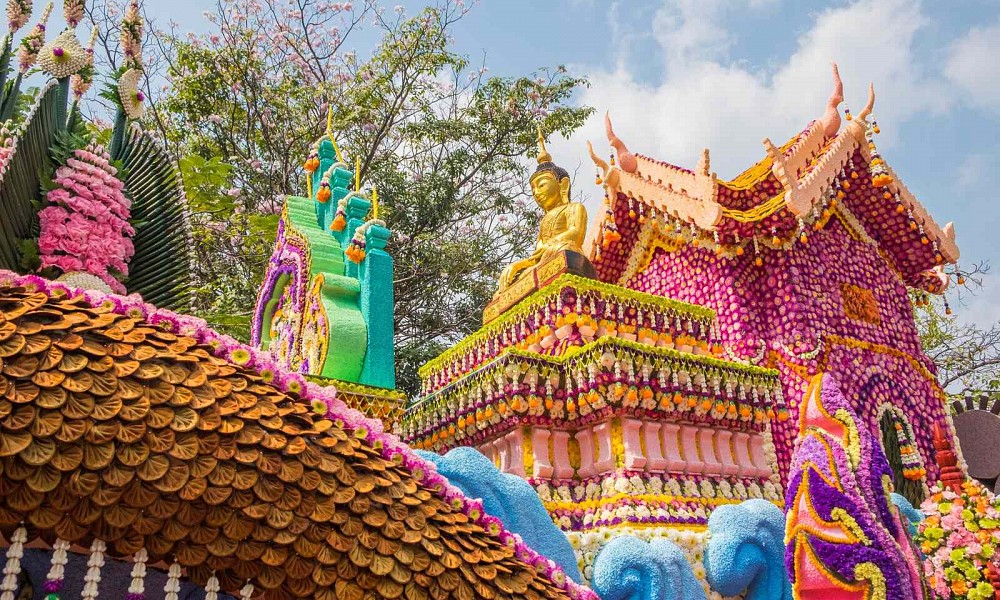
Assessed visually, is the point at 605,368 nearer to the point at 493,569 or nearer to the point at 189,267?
the point at 189,267

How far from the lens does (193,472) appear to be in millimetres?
1434

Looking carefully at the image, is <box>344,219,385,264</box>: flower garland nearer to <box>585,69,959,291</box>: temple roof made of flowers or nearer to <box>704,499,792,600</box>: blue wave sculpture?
<box>704,499,792,600</box>: blue wave sculpture

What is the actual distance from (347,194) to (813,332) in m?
6.21

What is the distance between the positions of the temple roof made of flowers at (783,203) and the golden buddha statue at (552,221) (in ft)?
4.67

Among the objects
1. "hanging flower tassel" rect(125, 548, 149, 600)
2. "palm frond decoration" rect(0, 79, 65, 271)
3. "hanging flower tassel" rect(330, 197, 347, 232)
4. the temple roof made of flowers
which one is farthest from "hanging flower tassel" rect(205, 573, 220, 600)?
the temple roof made of flowers

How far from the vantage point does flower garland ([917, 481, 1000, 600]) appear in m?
4.30

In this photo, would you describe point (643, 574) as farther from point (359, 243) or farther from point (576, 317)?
point (359, 243)

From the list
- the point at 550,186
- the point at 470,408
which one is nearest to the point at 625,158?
the point at 550,186

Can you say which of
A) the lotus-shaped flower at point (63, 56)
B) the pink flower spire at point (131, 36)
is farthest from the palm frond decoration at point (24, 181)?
the pink flower spire at point (131, 36)

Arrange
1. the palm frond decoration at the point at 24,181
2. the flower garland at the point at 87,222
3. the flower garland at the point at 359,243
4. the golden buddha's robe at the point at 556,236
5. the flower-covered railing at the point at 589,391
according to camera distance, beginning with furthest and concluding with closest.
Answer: the golden buddha's robe at the point at 556,236, the flower garland at the point at 359,243, the flower-covered railing at the point at 589,391, the flower garland at the point at 87,222, the palm frond decoration at the point at 24,181

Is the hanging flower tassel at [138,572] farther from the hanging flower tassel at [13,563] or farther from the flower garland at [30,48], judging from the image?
the flower garland at [30,48]

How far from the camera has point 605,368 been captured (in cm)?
623

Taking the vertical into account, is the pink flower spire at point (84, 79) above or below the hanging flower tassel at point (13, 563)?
above

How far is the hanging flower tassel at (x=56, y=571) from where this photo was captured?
1337 mm
